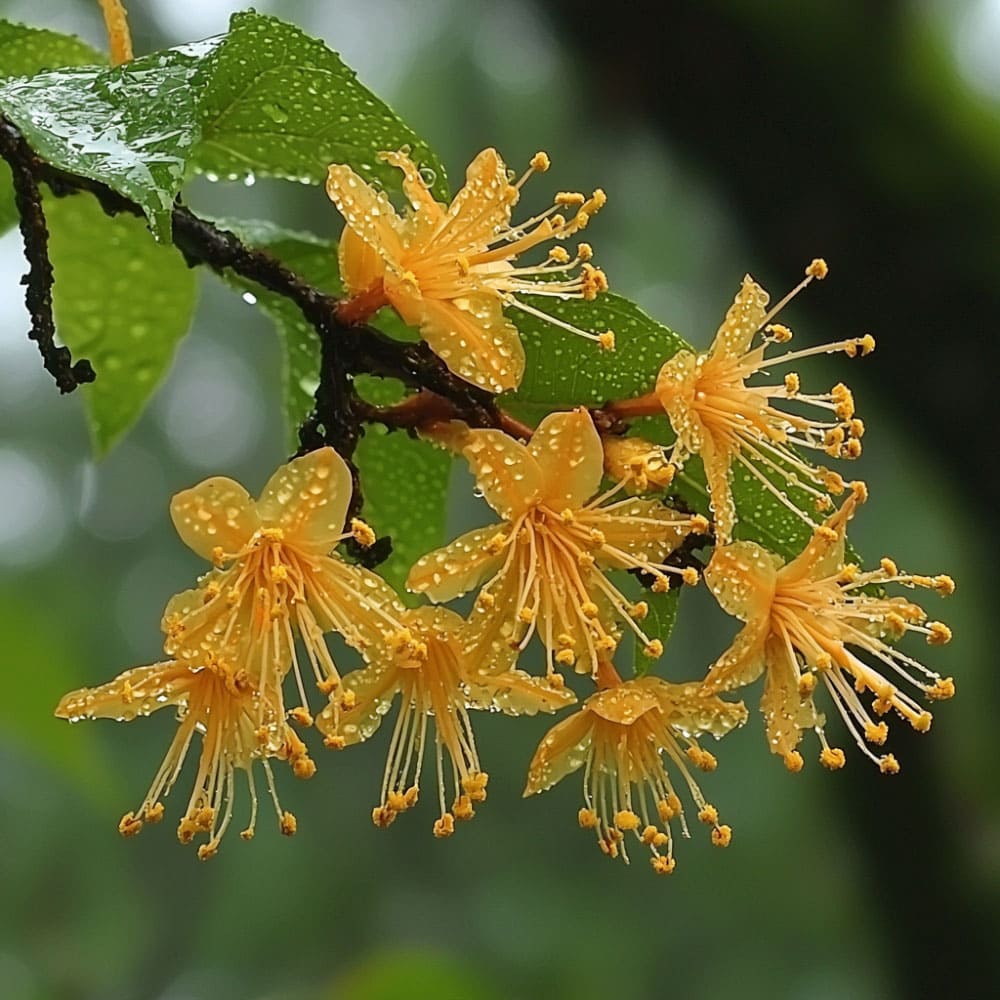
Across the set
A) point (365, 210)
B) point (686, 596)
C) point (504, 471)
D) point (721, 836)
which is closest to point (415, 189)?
point (365, 210)

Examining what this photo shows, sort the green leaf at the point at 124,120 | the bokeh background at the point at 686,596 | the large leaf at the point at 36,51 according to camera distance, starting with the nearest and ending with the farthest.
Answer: the green leaf at the point at 124,120 < the large leaf at the point at 36,51 < the bokeh background at the point at 686,596

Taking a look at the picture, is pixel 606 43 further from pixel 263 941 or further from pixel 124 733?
pixel 263 941

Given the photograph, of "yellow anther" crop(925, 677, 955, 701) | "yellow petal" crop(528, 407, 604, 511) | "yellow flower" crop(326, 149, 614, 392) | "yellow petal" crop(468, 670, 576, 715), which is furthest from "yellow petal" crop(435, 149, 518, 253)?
"yellow anther" crop(925, 677, 955, 701)

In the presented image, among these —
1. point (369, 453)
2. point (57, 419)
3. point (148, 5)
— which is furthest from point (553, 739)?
point (57, 419)

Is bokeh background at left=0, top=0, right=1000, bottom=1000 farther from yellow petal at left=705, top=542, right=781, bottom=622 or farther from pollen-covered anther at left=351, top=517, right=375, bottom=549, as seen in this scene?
yellow petal at left=705, top=542, right=781, bottom=622

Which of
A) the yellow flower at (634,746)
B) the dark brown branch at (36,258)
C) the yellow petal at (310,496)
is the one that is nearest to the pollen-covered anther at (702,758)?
the yellow flower at (634,746)

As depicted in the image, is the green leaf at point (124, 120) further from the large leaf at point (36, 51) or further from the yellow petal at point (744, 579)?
the yellow petal at point (744, 579)
